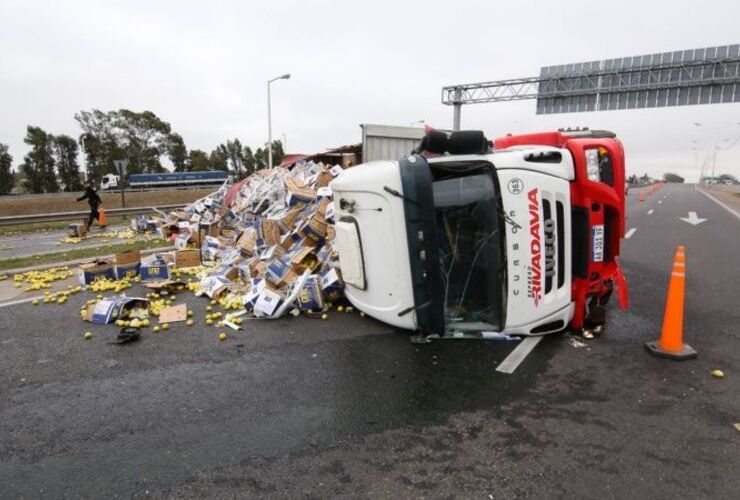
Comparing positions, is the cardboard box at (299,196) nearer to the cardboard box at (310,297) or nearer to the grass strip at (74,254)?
the cardboard box at (310,297)

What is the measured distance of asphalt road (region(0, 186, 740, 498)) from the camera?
2484 mm

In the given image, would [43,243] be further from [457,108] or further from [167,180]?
[167,180]

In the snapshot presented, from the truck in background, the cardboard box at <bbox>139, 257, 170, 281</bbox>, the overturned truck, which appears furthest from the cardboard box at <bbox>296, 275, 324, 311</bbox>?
the truck in background

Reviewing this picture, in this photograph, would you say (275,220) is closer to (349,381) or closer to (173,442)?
(349,381)

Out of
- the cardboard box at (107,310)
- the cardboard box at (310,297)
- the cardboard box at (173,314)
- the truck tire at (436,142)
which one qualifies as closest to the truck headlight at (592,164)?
the truck tire at (436,142)

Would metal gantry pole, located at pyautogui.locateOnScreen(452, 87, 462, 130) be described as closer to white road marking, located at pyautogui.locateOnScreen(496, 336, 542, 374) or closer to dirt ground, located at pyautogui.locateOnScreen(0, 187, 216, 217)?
dirt ground, located at pyautogui.locateOnScreen(0, 187, 216, 217)

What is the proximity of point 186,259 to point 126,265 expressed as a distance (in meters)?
1.15

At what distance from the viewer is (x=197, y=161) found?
6638 centimetres

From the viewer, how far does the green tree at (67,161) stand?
5469 cm

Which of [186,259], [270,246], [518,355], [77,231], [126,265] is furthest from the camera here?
[77,231]

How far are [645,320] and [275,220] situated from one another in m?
5.85

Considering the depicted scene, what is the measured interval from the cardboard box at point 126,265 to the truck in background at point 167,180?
4626 centimetres

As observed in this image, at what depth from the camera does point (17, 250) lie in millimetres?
10797

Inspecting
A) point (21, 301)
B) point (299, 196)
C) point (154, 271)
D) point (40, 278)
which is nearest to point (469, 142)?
point (299, 196)
